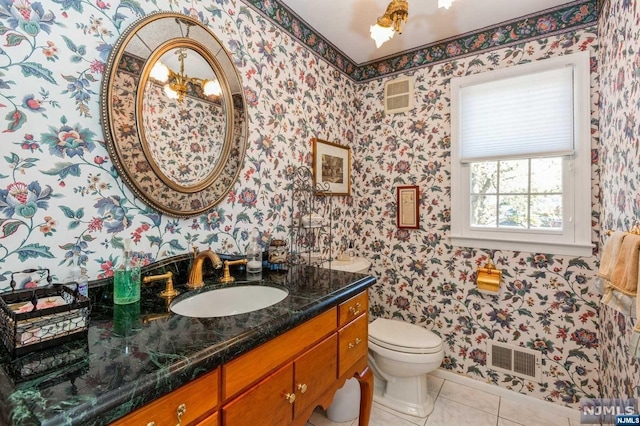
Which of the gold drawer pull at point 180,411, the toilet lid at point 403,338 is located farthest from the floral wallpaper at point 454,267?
the gold drawer pull at point 180,411

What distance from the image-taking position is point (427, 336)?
2004mm

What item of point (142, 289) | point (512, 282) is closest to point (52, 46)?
point (142, 289)

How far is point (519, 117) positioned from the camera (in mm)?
2074

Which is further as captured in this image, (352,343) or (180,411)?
(352,343)

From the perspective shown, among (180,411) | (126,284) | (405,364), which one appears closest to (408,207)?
(405,364)

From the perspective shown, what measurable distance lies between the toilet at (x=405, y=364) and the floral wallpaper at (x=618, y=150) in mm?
849

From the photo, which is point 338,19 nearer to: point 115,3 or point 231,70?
point 231,70

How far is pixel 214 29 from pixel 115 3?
47 centimetres

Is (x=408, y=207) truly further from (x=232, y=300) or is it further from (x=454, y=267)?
(x=232, y=300)

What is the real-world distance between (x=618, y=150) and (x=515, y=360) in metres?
1.46

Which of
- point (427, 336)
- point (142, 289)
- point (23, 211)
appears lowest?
point (427, 336)

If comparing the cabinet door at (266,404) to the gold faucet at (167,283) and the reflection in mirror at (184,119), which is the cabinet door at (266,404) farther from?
the reflection in mirror at (184,119)

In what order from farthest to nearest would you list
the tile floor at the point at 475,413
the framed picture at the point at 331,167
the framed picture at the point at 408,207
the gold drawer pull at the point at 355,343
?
the framed picture at the point at 408,207 → the framed picture at the point at 331,167 → the tile floor at the point at 475,413 → the gold drawer pull at the point at 355,343

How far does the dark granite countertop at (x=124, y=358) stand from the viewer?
22.0 inches
